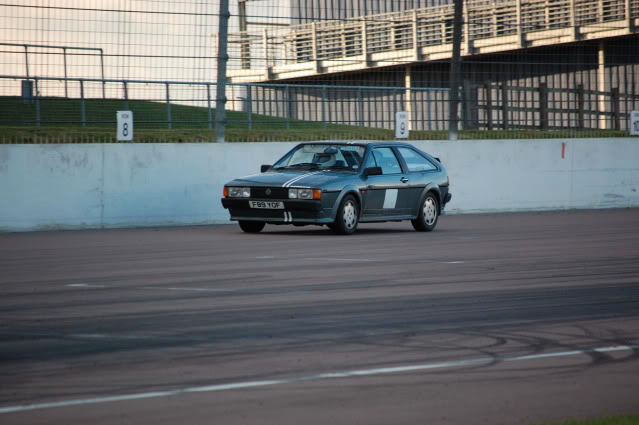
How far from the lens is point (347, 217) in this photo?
17172 millimetres

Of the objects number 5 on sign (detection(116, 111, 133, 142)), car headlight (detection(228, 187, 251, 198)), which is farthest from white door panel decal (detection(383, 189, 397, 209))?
number 5 on sign (detection(116, 111, 133, 142))

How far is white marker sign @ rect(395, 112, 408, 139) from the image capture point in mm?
22797

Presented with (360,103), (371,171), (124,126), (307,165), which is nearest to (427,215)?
(371,171)

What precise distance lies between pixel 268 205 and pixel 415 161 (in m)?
3.18

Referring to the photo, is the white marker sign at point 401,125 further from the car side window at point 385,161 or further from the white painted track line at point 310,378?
the white painted track line at point 310,378

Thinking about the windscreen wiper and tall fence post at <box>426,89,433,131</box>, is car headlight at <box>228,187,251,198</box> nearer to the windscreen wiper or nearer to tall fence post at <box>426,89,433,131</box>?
the windscreen wiper

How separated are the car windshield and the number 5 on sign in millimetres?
2685

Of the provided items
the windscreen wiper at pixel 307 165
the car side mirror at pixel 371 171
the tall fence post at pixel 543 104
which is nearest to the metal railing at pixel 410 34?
the tall fence post at pixel 543 104

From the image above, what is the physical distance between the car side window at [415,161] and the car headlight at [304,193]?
8.48 feet

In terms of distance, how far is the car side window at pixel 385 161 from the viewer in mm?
18031

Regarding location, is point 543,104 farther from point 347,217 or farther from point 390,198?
point 347,217

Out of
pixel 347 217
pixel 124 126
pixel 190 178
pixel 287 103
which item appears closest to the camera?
pixel 347 217

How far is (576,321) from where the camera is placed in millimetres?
8172

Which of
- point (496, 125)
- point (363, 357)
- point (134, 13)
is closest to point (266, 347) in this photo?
point (363, 357)
